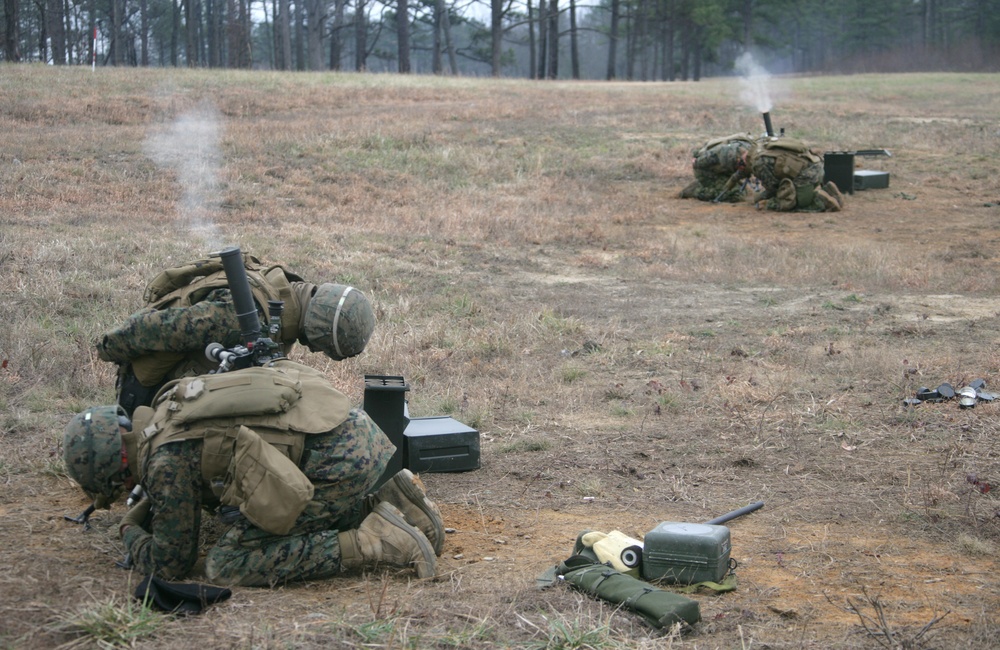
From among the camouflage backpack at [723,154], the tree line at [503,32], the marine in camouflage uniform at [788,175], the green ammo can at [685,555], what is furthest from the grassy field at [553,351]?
the tree line at [503,32]

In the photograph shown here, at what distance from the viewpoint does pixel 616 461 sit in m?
5.74

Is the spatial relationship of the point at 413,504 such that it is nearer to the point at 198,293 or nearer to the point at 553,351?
the point at 198,293

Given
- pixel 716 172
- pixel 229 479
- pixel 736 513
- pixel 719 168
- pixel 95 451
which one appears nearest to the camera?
pixel 229 479

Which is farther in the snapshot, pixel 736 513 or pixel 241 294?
pixel 736 513

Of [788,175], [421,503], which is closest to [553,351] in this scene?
[421,503]

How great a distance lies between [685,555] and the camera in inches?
157

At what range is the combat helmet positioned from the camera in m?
4.70

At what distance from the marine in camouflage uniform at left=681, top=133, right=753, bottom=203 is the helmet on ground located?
43.8ft

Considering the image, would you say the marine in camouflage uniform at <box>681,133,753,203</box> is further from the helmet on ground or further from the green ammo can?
the helmet on ground

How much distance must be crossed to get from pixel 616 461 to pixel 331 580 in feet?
6.89

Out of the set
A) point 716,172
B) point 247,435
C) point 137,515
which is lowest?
point 137,515

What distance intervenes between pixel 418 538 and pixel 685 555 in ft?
3.51

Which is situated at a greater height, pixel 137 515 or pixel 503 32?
pixel 503 32

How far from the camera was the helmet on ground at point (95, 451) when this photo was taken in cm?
396
